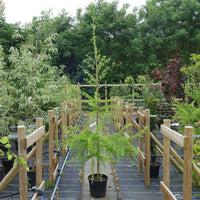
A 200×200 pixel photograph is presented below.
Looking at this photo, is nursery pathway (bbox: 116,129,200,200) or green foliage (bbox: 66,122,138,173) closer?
green foliage (bbox: 66,122,138,173)

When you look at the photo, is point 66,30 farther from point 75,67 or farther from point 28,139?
point 28,139

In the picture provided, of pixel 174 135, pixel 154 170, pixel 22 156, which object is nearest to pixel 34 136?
pixel 22 156

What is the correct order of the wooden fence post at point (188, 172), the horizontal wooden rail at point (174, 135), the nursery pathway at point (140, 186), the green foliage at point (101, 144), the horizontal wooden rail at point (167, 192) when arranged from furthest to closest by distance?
the nursery pathway at point (140, 186) → the green foliage at point (101, 144) → the horizontal wooden rail at point (167, 192) → the horizontal wooden rail at point (174, 135) → the wooden fence post at point (188, 172)

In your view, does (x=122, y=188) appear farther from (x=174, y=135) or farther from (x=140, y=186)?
(x=174, y=135)

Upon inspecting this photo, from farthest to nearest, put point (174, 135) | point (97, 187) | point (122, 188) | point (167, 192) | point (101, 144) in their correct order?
point (122, 188)
point (97, 187)
point (101, 144)
point (167, 192)
point (174, 135)

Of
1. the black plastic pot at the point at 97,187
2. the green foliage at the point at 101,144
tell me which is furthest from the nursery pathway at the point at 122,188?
the green foliage at the point at 101,144

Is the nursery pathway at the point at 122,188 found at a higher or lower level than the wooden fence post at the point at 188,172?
lower

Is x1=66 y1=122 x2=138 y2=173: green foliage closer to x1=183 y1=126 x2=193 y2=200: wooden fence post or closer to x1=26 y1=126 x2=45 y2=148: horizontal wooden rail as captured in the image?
x1=26 y1=126 x2=45 y2=148: horizontal wooden rail

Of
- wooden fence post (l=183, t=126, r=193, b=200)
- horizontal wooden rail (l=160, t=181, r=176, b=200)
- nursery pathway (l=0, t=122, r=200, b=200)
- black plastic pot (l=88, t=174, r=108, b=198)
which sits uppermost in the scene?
wooden fence post (l=183, t=126, r=193, b=200)

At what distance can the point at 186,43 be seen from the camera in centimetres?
1934

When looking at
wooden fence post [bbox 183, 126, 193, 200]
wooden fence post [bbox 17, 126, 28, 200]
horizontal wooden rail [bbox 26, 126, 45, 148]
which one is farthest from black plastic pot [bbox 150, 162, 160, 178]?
wooden fence post [bbox 17, 126, 28, 200]

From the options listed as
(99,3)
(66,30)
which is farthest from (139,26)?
(66,30)

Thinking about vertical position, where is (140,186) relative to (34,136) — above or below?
below

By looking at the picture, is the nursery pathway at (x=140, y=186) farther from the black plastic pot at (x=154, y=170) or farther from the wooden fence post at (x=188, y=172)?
the wooden fence post at (x=188, y=172)
